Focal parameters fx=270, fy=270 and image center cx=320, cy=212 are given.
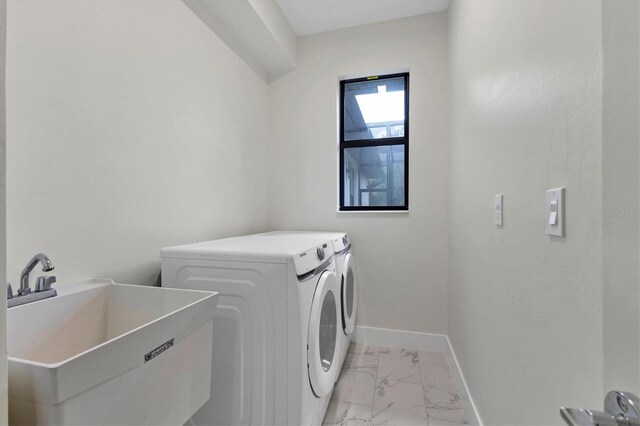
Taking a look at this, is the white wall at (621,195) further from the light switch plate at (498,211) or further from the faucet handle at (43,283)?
the faucet handle at (43,283)

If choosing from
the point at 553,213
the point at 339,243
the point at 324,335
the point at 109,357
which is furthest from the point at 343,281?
the point at 109,357

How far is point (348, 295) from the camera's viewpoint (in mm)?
2143

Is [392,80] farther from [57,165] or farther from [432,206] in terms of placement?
[57,165]

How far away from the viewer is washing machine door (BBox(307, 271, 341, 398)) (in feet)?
3.83

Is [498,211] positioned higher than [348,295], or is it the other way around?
[498,211]

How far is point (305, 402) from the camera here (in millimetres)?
1135

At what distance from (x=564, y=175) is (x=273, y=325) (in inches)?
42.5

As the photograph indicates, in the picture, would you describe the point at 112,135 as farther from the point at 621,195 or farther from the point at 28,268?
the point at 621,195

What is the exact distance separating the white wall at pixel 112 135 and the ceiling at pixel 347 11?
0.73m

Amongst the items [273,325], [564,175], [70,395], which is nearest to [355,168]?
[273,325]

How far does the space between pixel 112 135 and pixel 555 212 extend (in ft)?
5.39

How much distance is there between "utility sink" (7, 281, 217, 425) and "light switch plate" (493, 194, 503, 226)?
44.0 inches

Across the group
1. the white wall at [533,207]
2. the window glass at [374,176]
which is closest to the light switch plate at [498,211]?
the white wall at [533,207]

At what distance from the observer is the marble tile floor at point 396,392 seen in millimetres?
1531
